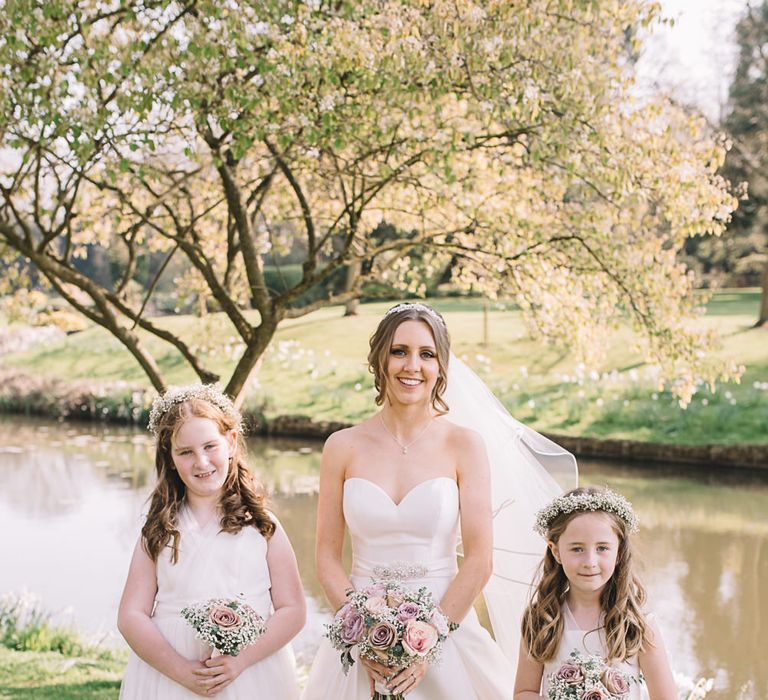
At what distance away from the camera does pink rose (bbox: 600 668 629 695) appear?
118 inches

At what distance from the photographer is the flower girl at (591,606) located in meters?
3.30

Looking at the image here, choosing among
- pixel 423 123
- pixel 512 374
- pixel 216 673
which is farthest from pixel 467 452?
pixel 512 374

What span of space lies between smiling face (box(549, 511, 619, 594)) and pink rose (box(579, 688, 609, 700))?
0.49m

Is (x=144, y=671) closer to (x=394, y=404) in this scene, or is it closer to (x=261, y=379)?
(x=394, y=404)

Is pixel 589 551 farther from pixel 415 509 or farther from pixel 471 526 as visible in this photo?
pixel 415 509

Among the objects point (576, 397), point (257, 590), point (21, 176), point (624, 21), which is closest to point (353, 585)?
point (257, 590)

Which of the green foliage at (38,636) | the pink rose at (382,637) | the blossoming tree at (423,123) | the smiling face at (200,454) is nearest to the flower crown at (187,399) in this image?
the smiling face at (200,454)

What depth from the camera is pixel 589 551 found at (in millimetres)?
3381

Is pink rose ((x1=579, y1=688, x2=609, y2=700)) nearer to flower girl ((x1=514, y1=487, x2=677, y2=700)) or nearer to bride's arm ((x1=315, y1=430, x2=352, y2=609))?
flower girl ((x1=514, y1=487, x2=677, y2=700))

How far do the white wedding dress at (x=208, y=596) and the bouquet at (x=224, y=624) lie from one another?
0.23 m

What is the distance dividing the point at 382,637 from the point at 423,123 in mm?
3933

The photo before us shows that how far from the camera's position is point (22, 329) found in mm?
28500

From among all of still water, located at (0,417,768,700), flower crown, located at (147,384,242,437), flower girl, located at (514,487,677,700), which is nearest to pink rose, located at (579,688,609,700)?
flower girl, located at (514,487,677,700)

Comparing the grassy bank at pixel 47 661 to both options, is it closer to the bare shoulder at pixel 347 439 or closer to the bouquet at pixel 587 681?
the bare shoulder at pixel 347 439
